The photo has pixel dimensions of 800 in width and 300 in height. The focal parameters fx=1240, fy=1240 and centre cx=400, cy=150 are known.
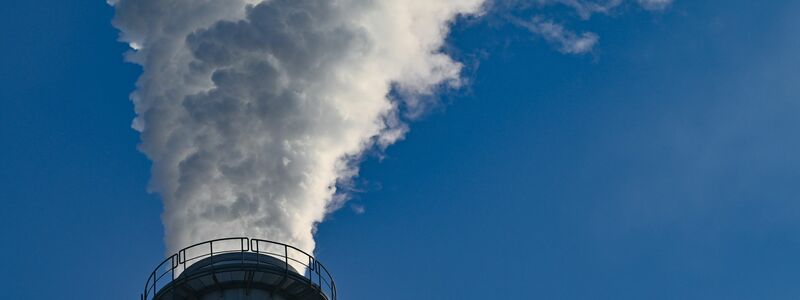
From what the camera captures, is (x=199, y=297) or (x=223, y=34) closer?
(x=199, y=297)

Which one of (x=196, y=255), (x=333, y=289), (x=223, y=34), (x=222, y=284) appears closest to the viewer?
(x=222, y=284)

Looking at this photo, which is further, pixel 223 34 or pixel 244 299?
pixel 223 34

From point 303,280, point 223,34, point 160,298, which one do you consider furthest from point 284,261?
point 223,34

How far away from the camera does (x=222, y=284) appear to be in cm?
2723

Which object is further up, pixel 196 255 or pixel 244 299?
pixel 196 255

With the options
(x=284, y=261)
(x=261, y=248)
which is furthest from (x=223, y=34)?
(x=284, y=261)

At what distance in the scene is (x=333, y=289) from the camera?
95.7 ft

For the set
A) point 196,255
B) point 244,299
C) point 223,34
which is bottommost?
point 244,299

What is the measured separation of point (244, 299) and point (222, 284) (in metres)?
0.58

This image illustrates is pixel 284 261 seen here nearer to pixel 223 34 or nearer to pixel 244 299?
pixel 244 299

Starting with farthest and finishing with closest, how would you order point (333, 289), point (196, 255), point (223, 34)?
point (223, 34), point (196, 255), point (333, 289)

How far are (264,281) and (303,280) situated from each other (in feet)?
3.08

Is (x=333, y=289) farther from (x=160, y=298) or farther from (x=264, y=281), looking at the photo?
(x=160, y=298)

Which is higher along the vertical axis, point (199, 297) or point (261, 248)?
point (261, 248)
